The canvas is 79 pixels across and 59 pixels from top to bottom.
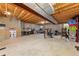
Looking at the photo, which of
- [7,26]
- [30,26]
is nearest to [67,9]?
→ [7,26]

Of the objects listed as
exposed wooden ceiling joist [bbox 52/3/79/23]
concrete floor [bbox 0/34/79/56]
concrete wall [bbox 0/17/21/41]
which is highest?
exposed wooden ceiling joist [bbox 52/3/79/23]

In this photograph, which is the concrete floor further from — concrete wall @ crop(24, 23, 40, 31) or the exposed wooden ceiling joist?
concrete wall @ crop(24, 23, 40, 31)

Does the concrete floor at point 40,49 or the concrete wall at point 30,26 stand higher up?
the concrete wall at point 30,26

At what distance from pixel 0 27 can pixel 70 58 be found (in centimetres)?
876

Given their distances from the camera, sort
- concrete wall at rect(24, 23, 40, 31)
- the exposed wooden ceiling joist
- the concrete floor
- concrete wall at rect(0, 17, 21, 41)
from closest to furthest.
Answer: the concrete floor → the exposed wooden ceiling joist → concrete wall at rect(0, 17, 21, 41) → concrete wall at rect(24, 23, 40, 31)

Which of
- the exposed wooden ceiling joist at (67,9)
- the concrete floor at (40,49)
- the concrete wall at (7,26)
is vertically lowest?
the concrete floor at (40,49)

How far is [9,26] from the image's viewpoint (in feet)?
35.2

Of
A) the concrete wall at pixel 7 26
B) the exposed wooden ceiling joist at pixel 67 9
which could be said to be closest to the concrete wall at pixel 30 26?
the concrete wall at pixel 7 26

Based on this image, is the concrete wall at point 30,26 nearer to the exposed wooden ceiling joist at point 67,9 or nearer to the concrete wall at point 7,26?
the concrete wall at point 7,26

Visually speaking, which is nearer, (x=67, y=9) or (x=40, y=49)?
(x=40, y=49)

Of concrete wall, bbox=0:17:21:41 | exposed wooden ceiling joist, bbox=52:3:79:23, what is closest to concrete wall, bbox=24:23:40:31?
concrete wall, bbox=0:17:21:41

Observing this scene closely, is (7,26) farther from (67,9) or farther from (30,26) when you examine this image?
(30,26)

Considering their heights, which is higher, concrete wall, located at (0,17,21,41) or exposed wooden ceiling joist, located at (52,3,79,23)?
exposed wooden ceiling joist, located at (52,3,79,23)

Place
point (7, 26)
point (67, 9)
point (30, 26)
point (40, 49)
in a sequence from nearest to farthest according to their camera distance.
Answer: point (40, 49), point (67, 9), point (7, 26), point (30, 26)
